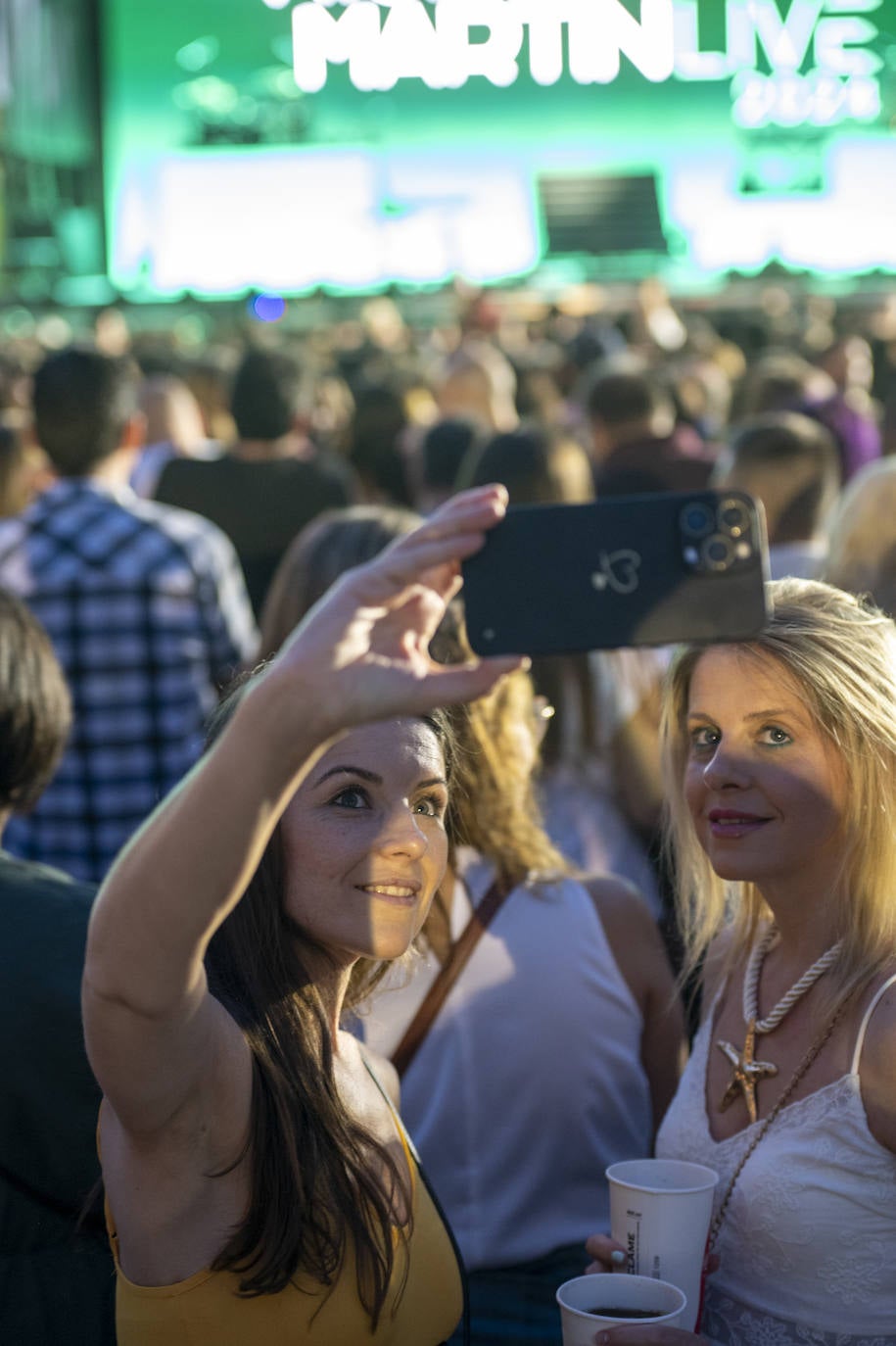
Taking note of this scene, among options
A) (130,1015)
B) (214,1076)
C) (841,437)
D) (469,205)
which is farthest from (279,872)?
(469,205)

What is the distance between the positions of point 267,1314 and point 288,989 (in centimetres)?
31

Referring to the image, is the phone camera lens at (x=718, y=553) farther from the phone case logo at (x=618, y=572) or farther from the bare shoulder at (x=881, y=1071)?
the bare shoulder at (x=881, y=1071)

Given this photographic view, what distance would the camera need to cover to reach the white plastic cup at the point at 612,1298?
155 cm

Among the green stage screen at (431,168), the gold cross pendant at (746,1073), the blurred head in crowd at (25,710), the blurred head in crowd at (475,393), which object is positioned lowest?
the gold cross pendant at (746,1073)

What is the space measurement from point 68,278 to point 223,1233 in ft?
31.6

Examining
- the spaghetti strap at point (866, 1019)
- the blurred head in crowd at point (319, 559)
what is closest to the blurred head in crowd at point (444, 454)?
the blurred head in crowd at point (319, 559)

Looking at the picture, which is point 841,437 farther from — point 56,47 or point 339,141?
point 56,47

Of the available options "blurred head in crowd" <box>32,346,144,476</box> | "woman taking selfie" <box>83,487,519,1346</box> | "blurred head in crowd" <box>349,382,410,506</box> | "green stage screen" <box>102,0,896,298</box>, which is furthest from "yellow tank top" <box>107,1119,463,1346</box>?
"green stage screen" <box>102,0,896,298</box>

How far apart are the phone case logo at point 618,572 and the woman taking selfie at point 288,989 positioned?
9 centimetres

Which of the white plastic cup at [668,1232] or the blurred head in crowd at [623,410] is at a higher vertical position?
the blurred head in crowd at [623,410]

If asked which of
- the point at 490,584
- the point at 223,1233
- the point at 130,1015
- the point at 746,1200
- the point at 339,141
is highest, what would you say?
the point at 339,141

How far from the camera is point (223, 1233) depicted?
1488 mm

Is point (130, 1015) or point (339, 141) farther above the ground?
point (339, 141)

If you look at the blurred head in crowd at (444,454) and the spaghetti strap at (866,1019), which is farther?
the blurred head in crowd at (444,454)
